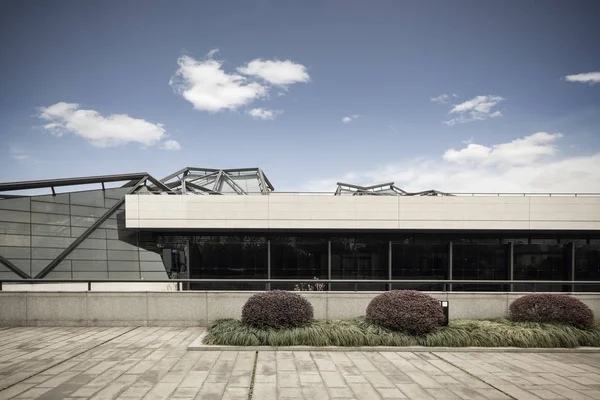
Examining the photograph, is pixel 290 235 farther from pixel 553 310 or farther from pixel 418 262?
pixel 553 310

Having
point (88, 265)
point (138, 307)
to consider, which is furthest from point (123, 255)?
point (138, 307)

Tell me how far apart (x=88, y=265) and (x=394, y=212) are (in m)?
21.3

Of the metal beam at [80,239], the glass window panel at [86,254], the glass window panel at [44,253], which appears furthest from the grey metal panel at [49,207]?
the glass window panel at [86,254]

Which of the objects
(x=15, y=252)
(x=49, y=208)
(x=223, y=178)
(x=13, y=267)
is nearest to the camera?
(x=13, y=267)

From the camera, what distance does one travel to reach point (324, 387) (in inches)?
270

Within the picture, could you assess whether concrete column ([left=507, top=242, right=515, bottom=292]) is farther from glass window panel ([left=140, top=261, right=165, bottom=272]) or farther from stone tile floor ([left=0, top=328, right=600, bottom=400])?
glass window panel ([left=140, top=261, right=165, bottom=272])

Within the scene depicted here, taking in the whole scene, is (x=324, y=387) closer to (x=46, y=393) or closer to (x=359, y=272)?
(x=46, y=393)

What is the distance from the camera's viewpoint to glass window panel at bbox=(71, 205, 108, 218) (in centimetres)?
2431

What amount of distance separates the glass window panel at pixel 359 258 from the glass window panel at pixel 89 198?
55.7 feet

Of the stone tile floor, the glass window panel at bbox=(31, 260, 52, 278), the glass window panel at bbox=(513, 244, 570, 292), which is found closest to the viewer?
the stone tile floor

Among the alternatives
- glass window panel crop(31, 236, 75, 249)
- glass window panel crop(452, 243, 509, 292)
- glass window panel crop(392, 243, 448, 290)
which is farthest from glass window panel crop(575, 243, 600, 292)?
glass window panel crop(31, 236, 75, 249)

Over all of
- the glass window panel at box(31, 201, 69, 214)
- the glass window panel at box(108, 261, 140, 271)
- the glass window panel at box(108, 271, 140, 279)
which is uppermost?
the glass window panel at box(31, 201, 69, 214)

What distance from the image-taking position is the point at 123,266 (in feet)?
82.3

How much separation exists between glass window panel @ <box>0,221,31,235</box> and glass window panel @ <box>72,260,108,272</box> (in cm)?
345
